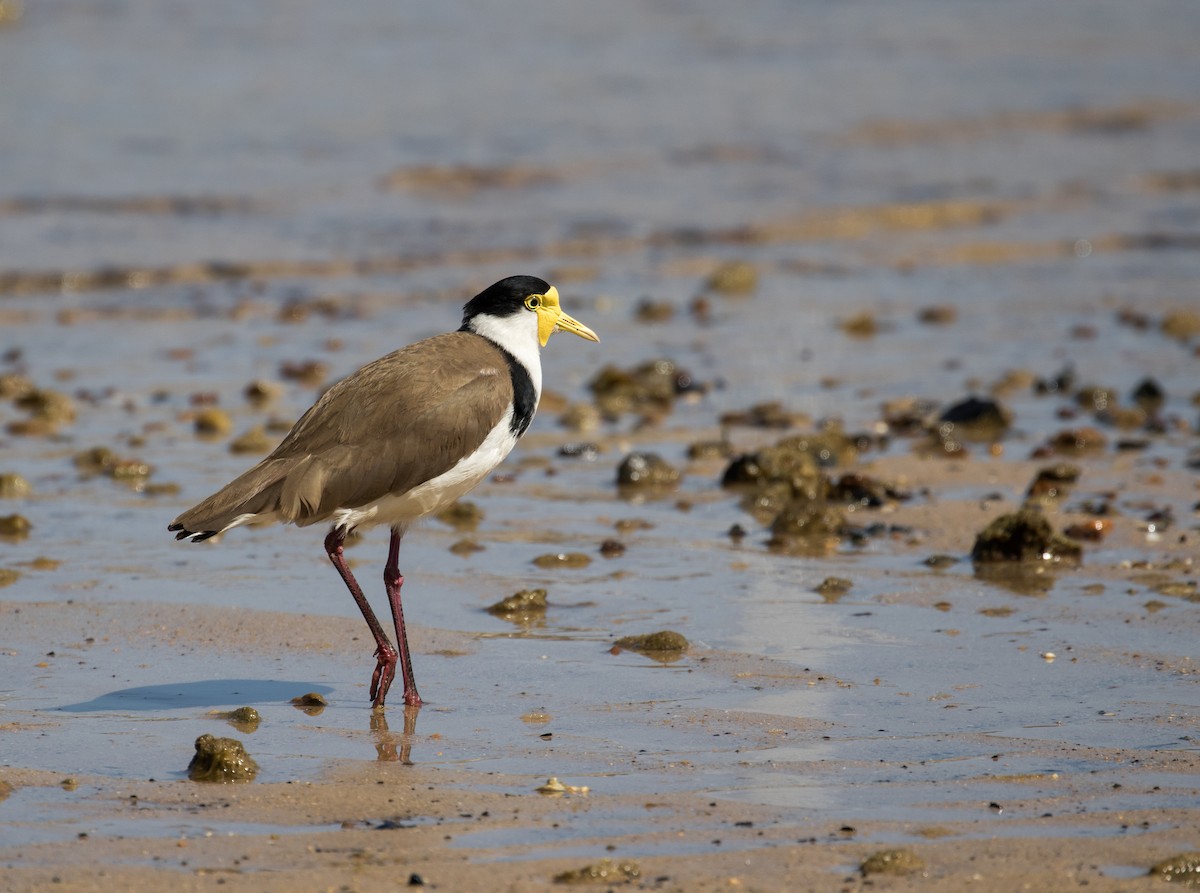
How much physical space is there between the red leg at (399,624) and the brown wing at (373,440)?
42 centimetres

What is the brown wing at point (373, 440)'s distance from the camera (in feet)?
20.3

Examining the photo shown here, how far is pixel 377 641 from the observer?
6293 millimetres

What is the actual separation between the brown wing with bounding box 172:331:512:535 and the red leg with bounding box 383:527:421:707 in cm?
42

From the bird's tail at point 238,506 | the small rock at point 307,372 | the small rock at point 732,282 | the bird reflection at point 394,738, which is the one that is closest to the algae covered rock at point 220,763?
the bird reflection at point 394,738

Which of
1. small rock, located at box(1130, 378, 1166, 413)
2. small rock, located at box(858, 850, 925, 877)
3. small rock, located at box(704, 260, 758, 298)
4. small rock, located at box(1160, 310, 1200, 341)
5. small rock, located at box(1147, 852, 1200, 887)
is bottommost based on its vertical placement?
small rock, located at box(858, 850, 925, 877)

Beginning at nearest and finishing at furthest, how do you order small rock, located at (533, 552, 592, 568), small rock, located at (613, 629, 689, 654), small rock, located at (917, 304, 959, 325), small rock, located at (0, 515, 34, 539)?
small rock, located at (613, 629, 689, 654) < small rock, located at (533, 552, 592, 568) < small rock, located at (0, 515, 34, 539) < small rock, located at (917, 304, 959, 325)

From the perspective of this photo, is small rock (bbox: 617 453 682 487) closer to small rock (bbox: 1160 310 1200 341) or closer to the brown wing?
the brown wing

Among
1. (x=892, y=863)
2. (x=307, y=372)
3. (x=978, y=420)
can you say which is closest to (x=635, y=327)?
(x=307, y=372)

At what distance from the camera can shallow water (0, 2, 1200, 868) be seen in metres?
5.85

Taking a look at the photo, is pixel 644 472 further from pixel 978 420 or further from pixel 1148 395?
pixel 1148 395

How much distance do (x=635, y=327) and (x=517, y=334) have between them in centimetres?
649

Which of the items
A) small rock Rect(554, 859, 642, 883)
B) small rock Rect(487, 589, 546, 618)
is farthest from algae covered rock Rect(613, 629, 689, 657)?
small rock Rect(554, 859, 642, 883)

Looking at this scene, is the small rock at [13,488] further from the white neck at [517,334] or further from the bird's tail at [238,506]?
the white neck at [517,334]

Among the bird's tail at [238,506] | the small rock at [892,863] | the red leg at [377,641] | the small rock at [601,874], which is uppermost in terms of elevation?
the bird's tail at [238,506]
